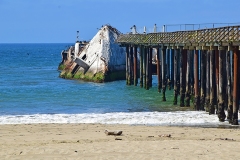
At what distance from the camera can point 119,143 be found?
18.1 metres

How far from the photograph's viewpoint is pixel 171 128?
2319 centimetres

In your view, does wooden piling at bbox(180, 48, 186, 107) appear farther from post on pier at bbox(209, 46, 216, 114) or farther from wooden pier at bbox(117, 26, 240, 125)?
post on pier at bbox(209, 46, 216, 114)

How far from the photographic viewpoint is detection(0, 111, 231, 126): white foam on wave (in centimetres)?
2594

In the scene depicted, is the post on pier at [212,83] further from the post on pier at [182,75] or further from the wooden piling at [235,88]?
the post on pier at [182,75]

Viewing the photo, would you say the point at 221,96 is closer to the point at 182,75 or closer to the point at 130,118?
the point at 130,118

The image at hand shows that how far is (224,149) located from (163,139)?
270 centimetres

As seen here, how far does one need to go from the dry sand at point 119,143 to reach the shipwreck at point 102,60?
29923mm

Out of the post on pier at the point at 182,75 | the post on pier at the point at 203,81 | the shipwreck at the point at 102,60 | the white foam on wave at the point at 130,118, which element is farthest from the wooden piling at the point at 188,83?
the shipwreck at the point at 102,60

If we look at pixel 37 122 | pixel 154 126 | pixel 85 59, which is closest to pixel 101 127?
pixel 154 126

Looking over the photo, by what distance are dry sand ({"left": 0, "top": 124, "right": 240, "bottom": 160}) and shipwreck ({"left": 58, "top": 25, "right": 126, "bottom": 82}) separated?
29923mm

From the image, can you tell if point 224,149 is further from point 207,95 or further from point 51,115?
point 51,115

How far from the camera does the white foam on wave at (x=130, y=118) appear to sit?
2594 centimetres

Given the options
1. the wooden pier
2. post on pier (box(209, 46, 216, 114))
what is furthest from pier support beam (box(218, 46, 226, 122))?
post on pier (box(209, 46, 216, 114))

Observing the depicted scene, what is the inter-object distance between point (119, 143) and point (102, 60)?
35.5m
